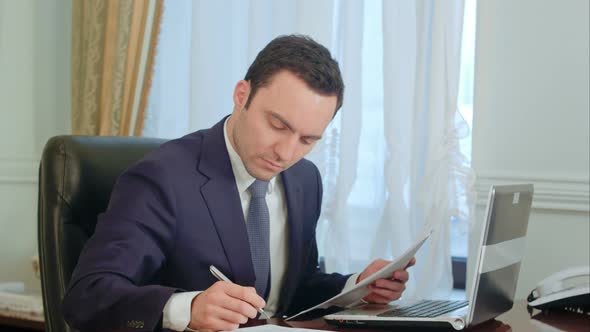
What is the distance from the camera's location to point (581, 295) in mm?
1716

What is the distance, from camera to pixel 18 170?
3.44 meters

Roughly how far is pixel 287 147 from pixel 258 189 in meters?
0.20

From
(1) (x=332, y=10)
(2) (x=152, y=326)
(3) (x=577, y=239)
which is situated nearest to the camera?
(2) (x=152, y=326)

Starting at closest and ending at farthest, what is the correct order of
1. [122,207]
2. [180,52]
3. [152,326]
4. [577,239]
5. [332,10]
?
[152,326] → [122,207] → [577,239] → [332,10] → [180,52]

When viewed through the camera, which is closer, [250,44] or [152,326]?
[152,326]

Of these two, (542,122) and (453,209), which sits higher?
(542,122)

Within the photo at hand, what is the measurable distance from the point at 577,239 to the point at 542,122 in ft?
1.24

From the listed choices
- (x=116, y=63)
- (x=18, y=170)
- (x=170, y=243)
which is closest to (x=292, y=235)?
(x=170, y=243)

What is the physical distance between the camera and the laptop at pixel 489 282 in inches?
59.2

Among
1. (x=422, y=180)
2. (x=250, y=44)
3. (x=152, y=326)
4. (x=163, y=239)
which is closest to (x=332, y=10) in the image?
(x=250, y=44)

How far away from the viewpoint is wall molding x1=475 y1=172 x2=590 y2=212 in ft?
8.08

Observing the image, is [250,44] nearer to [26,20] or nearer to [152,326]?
[26,20]

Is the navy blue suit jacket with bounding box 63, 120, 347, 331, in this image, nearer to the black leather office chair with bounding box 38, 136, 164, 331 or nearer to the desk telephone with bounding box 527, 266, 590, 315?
the black leather office chair with bounding box 38, 136, 164, 331

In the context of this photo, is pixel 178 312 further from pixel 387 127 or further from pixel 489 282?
pixel 387 127
